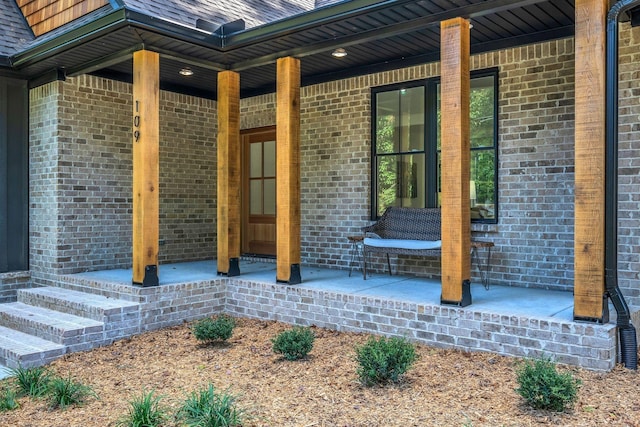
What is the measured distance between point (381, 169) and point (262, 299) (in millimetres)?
2301

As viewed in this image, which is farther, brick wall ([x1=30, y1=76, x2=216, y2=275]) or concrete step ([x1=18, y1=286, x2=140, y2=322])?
brick wall ([x1=30, y1=76, x2=216, y2=275])

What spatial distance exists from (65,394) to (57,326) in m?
1.66

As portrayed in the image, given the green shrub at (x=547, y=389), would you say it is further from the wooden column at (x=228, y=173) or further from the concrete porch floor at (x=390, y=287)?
the wooden column at (x=228, y=173)

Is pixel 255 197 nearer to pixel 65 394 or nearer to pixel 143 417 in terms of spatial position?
pixel 65 394

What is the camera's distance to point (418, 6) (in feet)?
15.5

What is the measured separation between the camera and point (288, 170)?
596cm

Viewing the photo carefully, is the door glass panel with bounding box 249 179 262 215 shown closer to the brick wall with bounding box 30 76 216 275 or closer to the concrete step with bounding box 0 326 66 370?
the brick wall with bounding box 30 76 216 275

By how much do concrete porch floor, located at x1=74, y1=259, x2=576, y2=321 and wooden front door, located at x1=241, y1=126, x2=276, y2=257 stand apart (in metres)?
0.62

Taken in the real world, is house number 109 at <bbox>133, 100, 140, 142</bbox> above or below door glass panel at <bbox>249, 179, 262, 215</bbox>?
above

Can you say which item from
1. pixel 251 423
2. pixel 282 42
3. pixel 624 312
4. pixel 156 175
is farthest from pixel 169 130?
pixel 624 312

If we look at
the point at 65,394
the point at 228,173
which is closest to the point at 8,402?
the point at 65,394

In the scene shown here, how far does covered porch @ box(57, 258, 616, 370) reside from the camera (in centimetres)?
413

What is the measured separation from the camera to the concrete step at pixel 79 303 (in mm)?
5395

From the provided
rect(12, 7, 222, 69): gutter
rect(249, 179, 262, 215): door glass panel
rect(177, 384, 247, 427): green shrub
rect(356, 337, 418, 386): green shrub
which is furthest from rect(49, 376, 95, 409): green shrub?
rect(249, 179, 262, 215): door glass panel
